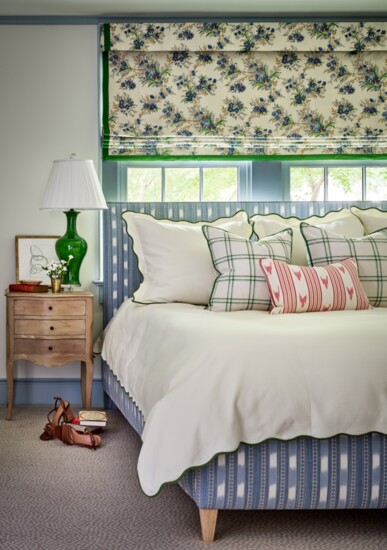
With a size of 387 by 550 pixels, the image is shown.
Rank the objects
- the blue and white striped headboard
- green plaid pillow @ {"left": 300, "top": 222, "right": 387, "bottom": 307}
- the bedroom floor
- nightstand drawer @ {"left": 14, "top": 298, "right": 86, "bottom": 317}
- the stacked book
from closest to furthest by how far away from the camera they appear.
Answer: the bedroom floor
green plaid pillow @ {"left": 300, "top": 222, "right": 387, "bottom": 307}
the stacked book
nightstand drawer @ {"left": 14, "top": 298, "right": 86, "bottom": 317}
the blue and white striped headboard

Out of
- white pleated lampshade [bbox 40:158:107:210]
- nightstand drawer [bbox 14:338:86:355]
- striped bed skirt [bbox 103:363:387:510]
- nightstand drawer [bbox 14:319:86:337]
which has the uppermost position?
white pleated lampshade [bbox 40:158:107:210]

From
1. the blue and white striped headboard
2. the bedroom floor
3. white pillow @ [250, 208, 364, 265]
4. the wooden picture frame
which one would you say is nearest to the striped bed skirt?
the bedroom floor

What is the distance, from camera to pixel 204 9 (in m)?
4.44

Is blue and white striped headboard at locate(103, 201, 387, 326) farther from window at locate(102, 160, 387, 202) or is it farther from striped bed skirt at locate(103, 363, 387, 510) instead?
striped bed skirt at locate(103, 363, 387, 510)

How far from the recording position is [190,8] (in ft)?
14.5

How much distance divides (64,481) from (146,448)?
0.87m

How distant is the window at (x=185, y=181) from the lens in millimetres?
4652

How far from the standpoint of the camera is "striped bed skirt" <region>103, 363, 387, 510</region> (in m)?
2.37

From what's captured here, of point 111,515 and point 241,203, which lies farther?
point 241,203

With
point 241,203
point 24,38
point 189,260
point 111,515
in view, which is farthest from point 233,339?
point 24,38

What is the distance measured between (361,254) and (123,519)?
5.98 ft

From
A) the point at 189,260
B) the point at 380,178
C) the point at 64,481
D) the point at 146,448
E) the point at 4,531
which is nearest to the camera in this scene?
the point at 146,448

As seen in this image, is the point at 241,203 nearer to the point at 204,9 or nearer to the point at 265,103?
the point at 265,103

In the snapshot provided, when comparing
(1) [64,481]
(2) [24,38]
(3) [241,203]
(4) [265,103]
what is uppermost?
(2) [24,38]
